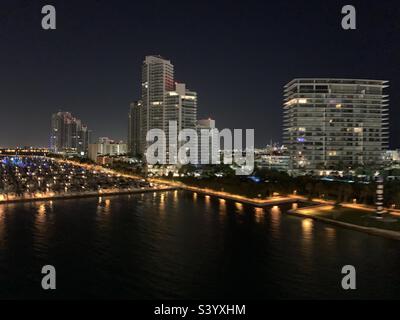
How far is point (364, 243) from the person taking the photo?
23.5m

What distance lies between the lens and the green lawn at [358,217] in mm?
26814

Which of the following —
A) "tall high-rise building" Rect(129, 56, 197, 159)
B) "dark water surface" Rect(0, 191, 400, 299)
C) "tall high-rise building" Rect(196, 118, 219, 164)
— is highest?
"tall high-rise building" Rect(129, 56, 197, 159)

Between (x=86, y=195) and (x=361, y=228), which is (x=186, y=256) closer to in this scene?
(x=361, y=228)

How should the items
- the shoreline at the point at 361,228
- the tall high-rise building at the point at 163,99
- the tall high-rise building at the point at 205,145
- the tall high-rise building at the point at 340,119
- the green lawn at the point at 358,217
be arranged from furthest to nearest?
the tall high-rise building at the point at 205,145 → the tall high-rise building at the point at 163,99 → the tall high-rise building at the point at 340,119 → the green lawn at the point at 358,217 → the shoreline at the point at 361,228

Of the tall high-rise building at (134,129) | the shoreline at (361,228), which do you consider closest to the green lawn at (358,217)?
the shoreline at (361,228)

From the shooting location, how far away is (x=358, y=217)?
30156 millimetres

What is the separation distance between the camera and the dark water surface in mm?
15711

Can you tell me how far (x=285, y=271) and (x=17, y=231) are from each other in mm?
17109

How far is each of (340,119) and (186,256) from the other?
5855 cm

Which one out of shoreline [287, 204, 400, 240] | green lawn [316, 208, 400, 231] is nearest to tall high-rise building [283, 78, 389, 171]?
green lawn [316, 208, 400, 231]

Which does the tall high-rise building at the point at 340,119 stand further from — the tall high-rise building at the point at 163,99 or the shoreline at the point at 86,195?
the shoreline at the point at 86,195

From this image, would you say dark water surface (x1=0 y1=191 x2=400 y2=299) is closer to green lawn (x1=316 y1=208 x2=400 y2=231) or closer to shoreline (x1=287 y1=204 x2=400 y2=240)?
shoreline (x1=287 y1=204 x2=400 y2=240)

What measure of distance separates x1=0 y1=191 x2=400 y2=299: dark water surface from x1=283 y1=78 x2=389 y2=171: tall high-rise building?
137ft

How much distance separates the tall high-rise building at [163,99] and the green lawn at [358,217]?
180ft
